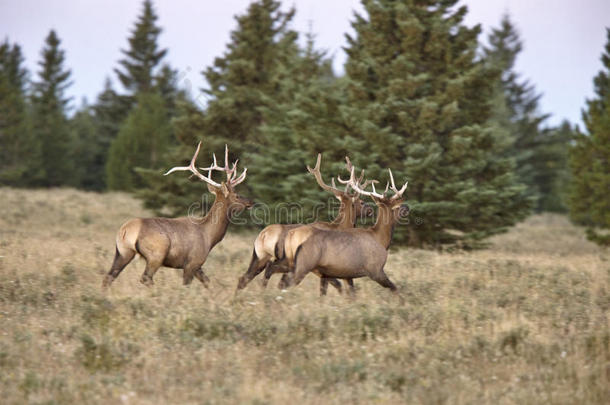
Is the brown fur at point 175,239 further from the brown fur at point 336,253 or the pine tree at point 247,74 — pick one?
the pine tree at point 247,74

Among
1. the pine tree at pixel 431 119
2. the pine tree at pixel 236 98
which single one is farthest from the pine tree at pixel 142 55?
the pine tree at pixel 431 119

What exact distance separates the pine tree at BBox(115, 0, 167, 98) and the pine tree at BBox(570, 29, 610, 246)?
31609mm

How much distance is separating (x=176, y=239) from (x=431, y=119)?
9.71 metres

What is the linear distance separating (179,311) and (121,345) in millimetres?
1270

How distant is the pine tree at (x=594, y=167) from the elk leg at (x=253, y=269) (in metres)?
14.4

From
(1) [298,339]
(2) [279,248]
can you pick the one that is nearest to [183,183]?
(2) [279,248]

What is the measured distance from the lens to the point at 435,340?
23.8 feet

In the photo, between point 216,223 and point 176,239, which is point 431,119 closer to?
point 216,223

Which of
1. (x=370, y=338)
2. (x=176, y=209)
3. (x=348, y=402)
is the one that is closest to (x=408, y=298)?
(x=370, y=338)

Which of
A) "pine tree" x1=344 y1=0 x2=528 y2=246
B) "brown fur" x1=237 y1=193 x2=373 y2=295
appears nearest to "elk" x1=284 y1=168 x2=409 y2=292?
"brown fur" x1=237 y1=193 x2=373 y2=295

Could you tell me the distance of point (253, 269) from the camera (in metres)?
9.67

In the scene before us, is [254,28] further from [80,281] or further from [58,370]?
[58,370]

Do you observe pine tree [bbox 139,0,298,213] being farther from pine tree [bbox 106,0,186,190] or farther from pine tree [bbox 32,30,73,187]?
pine tree [bbox 32,30,73,187]

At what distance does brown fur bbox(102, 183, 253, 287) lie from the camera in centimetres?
916
